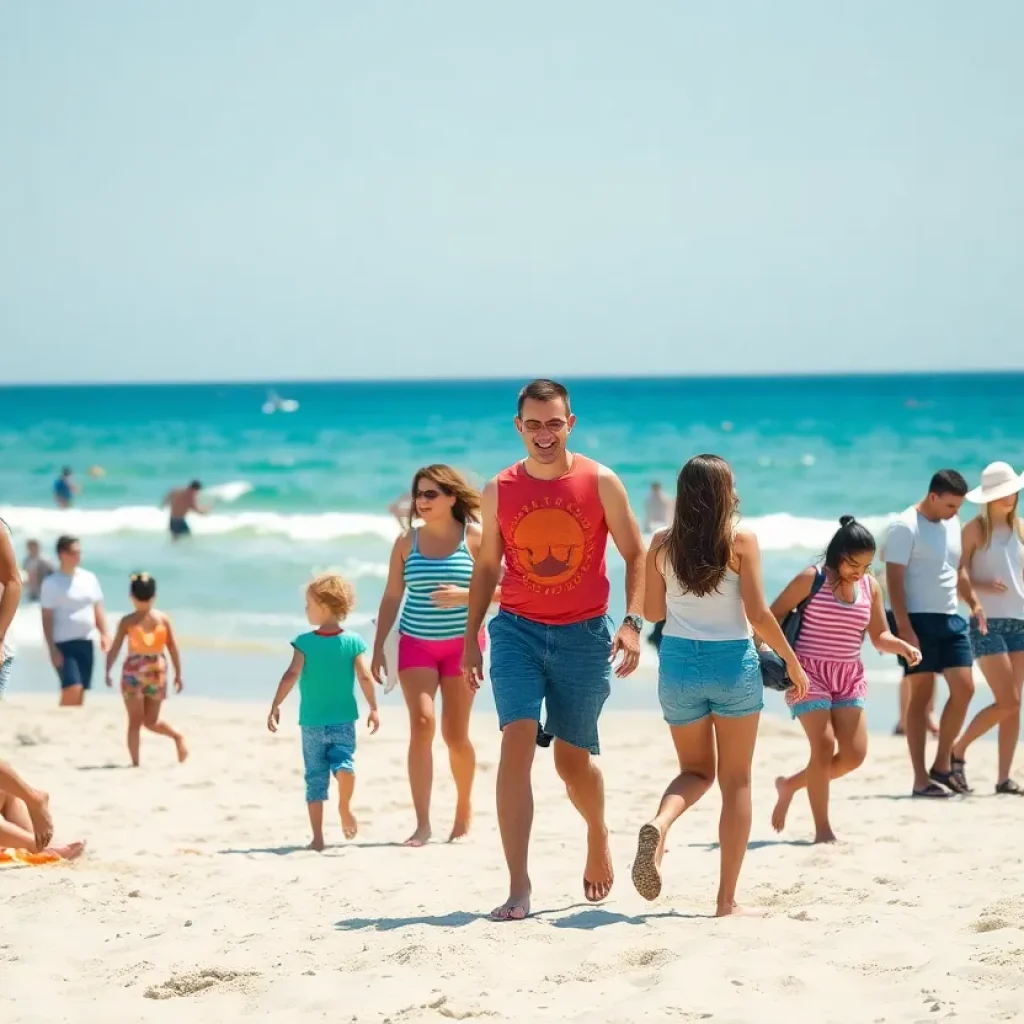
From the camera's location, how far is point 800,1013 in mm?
3930

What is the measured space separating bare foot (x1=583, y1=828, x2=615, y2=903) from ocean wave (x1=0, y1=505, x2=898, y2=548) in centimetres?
2101

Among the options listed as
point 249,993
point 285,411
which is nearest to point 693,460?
point 249,993

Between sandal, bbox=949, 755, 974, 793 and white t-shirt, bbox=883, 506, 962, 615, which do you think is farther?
sandal, bbox=949, 755, 974, 793

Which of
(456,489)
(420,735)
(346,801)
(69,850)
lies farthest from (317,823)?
(456,489)

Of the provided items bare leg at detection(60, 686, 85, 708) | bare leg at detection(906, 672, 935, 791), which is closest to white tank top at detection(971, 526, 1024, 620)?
bare leg at detection(906, 672, 935, 791)

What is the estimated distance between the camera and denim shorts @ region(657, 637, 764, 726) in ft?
16.1

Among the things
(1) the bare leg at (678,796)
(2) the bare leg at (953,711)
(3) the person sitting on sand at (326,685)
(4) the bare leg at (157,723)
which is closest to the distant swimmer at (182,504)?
(4) the bare leg at (157,723)

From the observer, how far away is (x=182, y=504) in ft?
84.1

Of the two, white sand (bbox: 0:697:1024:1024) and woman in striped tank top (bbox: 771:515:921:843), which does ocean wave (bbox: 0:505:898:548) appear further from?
woman in striped tank top (bbox: 771:515:921:843)

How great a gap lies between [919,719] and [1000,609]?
746 mm

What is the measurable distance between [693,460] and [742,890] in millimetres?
1883

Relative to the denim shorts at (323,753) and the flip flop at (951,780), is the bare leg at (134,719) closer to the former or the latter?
the denim shorts at (323,753)

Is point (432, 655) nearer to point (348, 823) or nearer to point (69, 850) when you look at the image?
point (348, 823)

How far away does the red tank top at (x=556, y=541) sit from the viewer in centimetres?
503
